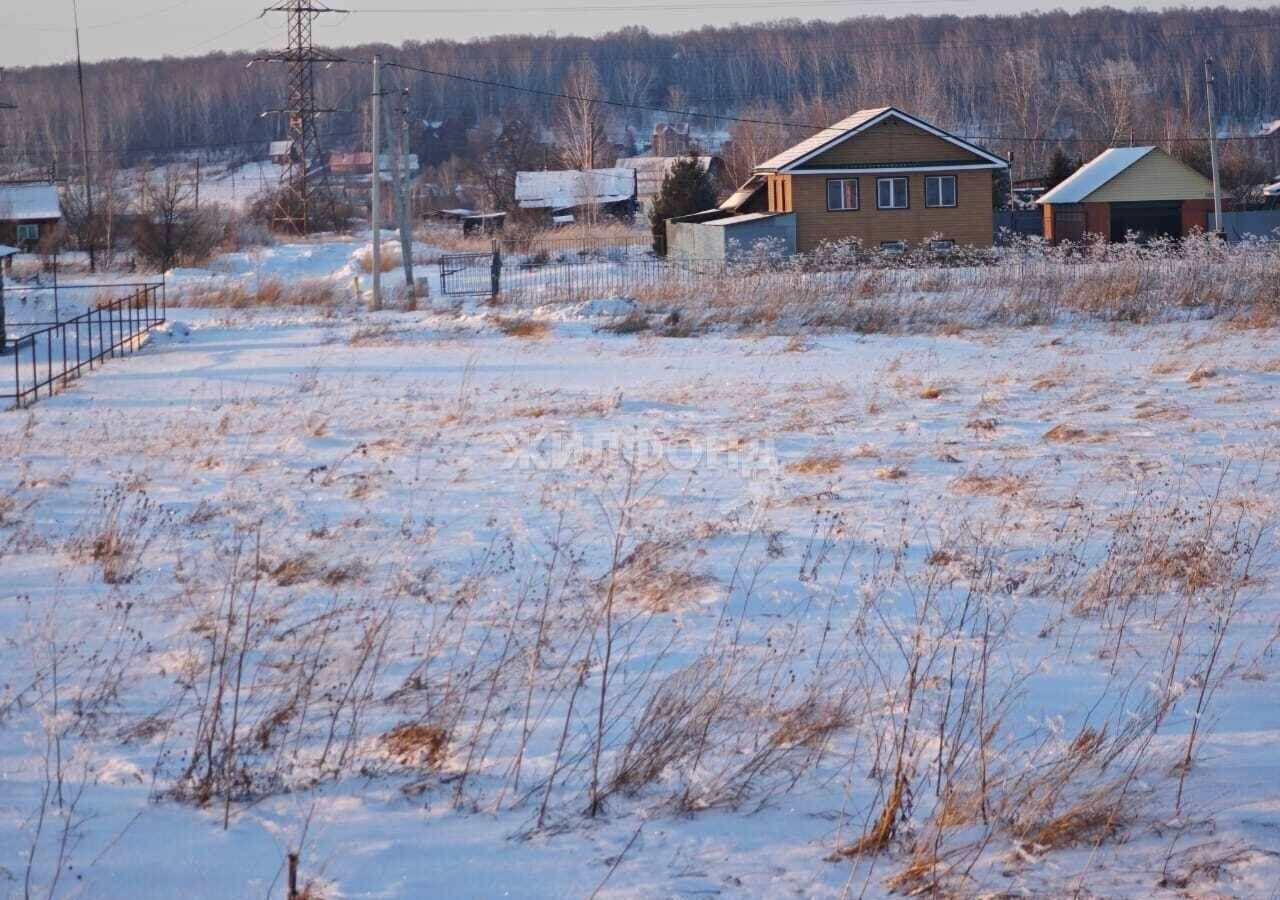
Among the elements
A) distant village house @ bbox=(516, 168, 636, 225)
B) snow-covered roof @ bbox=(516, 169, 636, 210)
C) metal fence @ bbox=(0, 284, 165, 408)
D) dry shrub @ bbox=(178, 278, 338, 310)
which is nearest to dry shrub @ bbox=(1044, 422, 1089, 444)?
metal fence @ bbox=(0, 284, 165, 408)

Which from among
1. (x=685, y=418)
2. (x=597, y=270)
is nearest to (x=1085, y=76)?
(x=597, y=270)

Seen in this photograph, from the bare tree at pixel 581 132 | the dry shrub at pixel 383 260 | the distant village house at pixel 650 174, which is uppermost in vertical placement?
the bare tree at pixel 581 132

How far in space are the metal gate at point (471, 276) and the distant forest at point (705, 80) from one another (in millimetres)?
61510

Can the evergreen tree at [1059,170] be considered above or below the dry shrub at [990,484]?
above

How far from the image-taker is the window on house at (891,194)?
45.2 meters

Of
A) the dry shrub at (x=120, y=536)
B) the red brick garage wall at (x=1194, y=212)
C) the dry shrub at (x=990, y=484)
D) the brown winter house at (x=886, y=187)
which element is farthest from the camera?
the red brick garage wall at (x=1194, y=212)

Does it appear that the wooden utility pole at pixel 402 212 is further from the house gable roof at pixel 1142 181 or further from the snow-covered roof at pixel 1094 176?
the house gable roof at pixel 1142 181

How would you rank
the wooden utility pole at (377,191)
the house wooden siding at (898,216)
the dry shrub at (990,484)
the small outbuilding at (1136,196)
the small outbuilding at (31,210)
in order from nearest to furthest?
the dry shrub at (990,484) < the wooden utility pole at (377,191) < the house wooden siding at (898,216) < the small outbuilding at (1136,196) < the small outbuilding at (31,210)

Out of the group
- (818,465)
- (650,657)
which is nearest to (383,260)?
(818,465)

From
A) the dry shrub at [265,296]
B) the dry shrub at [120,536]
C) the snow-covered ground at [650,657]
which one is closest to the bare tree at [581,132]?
the dry shrub at [265,296]

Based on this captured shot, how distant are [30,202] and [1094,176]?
45.8 meters

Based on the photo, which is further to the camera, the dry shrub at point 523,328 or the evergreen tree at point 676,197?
the evergreen tree at point 676,197

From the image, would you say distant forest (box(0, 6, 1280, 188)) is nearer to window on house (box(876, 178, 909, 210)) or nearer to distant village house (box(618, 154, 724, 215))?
distant village house (box(618, 154, 724, 215))

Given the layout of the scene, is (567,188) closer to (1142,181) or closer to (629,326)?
(1142,181)
